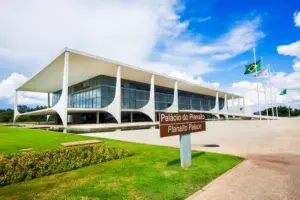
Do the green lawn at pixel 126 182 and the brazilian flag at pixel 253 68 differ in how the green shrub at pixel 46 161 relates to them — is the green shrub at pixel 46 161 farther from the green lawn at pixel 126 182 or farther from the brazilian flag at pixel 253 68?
the brazilian flag at pixel 253 68

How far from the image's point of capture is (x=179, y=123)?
634 centimetres

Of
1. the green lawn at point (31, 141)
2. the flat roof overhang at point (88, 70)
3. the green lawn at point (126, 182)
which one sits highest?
the flat roof overhang at point (88, 70)

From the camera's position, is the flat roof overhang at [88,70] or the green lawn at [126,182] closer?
the green lawn at [126,182]

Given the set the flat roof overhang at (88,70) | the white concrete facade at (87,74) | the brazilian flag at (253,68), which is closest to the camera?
the white concrete facade at (87,74)

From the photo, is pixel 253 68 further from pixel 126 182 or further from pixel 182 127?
pixel 126 182

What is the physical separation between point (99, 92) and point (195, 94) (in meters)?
37.8

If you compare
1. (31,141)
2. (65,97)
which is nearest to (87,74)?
(65,97)

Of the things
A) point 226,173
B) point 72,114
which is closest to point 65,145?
point 226,173

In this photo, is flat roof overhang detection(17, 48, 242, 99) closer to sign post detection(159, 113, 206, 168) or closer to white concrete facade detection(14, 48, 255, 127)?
white concrete facade detection(14, 48, 255, 127)

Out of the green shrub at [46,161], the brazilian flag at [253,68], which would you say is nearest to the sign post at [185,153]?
the green shrub at [46,161]

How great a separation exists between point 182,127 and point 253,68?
3020cm

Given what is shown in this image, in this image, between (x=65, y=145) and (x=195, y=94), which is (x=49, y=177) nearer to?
(x=65, y=145)

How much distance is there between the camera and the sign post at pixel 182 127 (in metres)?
5.86

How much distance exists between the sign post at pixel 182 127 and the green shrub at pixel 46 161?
2.83 meters
